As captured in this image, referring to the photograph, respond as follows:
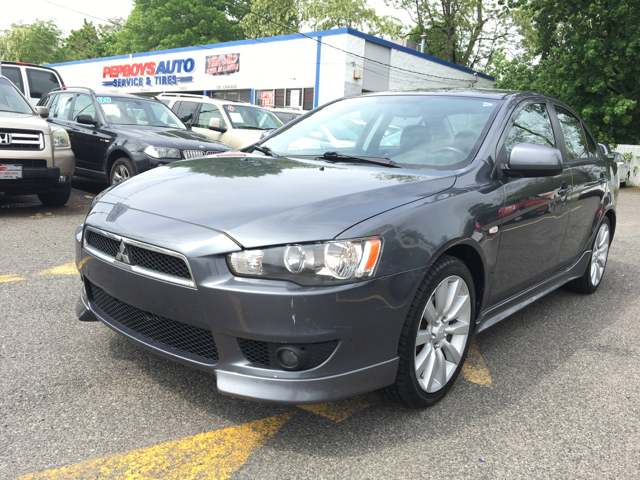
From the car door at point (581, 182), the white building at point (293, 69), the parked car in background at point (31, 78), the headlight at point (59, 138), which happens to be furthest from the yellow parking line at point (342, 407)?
the white building at point (293, 69)

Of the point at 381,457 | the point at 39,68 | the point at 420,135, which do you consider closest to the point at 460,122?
the point at 420,135

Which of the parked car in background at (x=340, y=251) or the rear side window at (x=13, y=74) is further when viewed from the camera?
the rear side window at (x=13, y=74)

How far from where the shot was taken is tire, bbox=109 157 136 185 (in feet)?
24.6

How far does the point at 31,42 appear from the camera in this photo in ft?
203

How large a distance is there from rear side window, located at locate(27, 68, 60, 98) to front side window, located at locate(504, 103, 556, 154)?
13044mm

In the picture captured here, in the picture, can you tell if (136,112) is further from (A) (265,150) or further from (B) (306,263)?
(B) (306,263)

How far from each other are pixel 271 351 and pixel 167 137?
624 centimetres

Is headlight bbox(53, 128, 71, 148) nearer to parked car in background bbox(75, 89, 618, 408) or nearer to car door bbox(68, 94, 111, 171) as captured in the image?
car door bbox(68, 94, 111, 171)

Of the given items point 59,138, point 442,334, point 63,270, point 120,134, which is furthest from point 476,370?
point 120,134

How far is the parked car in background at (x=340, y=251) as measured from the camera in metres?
2.08

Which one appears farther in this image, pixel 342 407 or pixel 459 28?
pixel 459 28

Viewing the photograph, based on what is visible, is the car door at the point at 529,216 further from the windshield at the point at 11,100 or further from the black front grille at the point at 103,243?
the windshield at the point at 11,100

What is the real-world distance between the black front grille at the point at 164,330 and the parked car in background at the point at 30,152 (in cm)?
485

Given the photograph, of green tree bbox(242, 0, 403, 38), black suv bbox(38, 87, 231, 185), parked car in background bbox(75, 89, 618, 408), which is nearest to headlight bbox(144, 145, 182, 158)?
black suv bbox(38, 87, 231, 185)
